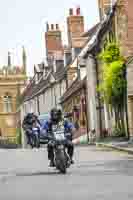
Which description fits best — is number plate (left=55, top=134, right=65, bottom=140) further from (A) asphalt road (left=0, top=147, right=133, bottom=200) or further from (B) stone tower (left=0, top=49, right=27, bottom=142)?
(B) stone tower (left=0, top=49, right=27, bottom=142)

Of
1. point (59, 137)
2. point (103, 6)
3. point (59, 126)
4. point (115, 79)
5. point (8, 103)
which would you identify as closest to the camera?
point (59, 137)

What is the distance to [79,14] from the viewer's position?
2500 inches

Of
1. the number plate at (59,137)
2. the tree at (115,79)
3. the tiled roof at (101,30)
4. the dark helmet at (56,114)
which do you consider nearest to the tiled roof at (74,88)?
the tiled roof at (101,30)

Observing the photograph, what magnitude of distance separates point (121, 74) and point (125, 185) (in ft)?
85.1

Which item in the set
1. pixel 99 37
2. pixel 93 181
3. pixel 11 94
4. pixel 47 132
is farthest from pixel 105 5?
pixel 11 94

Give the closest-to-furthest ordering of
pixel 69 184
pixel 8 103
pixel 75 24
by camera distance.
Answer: pixel 69 184
pixel 75 24
pixel 8 103

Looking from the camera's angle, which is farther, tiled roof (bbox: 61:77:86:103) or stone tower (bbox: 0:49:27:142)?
stone tower (bbox: 0:49:27:142)

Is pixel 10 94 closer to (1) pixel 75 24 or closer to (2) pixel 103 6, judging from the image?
(1) pixel 75 24

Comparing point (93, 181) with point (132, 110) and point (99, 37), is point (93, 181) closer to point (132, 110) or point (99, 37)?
point (132, 110)

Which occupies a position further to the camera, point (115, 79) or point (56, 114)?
point (115, 79)

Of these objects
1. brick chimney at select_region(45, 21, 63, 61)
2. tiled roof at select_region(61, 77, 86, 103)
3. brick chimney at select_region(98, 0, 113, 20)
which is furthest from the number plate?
brick chimney at select_region(45, 21, 63, 61)

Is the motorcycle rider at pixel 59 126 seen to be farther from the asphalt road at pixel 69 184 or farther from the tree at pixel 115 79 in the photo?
the tree at pixel 115 79

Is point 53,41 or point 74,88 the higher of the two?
point 53,41

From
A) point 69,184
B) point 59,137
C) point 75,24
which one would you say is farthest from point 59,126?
point 75,24
